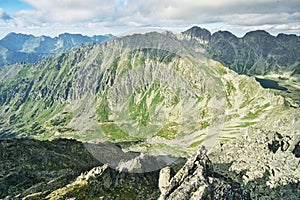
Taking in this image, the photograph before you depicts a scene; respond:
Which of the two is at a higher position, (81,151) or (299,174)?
(299,174)

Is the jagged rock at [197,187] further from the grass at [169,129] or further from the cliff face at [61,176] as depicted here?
the cliff face at [61,176]

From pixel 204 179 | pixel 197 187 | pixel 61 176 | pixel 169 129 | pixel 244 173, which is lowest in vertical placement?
pixel 61 176

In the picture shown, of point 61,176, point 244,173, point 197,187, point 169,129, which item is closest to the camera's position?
point 197,187

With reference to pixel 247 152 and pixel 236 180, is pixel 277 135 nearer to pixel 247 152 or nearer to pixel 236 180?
pixel 247 152

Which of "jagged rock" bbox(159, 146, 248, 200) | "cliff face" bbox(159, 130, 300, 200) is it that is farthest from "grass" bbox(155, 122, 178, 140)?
"jagged rock" bbox(159, 146, 248, 200)

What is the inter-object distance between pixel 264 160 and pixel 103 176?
110ft

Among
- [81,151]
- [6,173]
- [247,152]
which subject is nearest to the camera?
[247,152]

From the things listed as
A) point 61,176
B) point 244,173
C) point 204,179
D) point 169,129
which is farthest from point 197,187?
point 61,176

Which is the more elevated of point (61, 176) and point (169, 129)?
point (169, 129)

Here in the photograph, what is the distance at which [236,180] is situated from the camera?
61062 mm

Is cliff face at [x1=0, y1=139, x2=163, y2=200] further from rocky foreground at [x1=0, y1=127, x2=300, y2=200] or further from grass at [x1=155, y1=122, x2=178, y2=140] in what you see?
grass at [x1=155, y1=122, x2=178, y2=140]

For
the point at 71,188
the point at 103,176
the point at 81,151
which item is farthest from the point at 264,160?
the point at 81,151

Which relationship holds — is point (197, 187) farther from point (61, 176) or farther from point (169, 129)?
point (61, 176)

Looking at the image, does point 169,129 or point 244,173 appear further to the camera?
point 169,129
